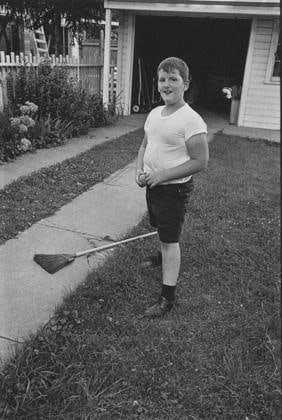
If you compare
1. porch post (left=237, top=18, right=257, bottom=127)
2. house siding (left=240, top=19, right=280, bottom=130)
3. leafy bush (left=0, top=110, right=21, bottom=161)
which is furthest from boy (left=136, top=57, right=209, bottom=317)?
porch post (left=237, top=18, right=257, bottom=127)

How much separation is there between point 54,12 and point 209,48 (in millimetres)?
5407

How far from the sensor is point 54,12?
13312mm

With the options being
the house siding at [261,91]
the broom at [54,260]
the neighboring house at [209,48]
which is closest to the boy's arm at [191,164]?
the broom at [54,260]

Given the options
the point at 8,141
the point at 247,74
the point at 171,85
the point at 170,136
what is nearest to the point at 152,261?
the point at 170,136

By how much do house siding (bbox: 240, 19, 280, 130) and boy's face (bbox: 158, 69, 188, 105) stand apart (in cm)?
785

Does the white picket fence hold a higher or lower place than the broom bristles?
higher

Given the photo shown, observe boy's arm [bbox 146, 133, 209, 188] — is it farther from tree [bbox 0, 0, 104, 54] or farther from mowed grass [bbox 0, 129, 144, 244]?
tree [bbox 0, 0, 104, 54]

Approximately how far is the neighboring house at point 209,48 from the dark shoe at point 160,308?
23.9ft

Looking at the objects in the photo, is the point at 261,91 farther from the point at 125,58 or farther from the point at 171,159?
the point at 171,159

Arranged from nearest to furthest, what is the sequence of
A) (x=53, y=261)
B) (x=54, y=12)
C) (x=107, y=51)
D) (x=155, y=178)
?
1. (x=155, y=178)
2. (x=53, y=261)
3. (x=107, y=51)
4. (x=54, y=12)

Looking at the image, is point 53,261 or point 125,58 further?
point 125,58

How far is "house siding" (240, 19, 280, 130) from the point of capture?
958 cm

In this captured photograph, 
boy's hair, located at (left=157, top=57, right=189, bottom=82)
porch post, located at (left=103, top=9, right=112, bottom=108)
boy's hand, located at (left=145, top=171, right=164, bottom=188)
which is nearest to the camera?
boy's hair, located at (left=157, top=57, right=189, bottom=82)

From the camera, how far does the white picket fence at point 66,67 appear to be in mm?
6945
